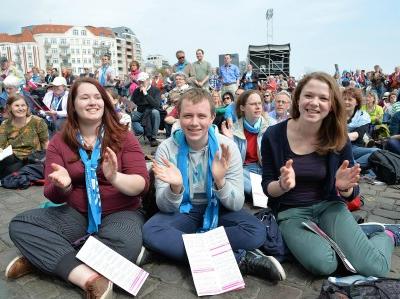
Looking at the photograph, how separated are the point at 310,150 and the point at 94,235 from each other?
6.15 feet

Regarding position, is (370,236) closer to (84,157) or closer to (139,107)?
(84,157)

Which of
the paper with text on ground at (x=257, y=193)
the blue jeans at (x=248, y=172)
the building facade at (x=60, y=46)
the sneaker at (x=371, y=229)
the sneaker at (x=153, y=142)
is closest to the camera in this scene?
the sneaker at (x=371, y=229)

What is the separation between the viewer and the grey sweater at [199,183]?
276cm

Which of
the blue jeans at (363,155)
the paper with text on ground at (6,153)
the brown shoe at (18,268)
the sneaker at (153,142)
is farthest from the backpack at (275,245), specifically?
the sneaker at (153,142)

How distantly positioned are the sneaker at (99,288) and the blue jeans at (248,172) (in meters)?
2.49

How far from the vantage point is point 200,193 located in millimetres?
2979

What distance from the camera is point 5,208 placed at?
4.32 m

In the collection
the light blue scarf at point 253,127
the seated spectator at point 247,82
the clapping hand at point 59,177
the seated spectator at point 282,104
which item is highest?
the seated spectator at point 247,82

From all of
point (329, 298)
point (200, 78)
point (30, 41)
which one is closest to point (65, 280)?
point (329, 298)

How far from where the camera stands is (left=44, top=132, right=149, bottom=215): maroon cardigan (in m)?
2.77

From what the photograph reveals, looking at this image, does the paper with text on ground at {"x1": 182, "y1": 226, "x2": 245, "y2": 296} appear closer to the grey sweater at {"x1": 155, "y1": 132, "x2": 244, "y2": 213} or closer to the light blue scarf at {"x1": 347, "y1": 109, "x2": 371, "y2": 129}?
the grey sweater at {"x1": 155, "y1": 132, "x2": 244, "y2": 213}

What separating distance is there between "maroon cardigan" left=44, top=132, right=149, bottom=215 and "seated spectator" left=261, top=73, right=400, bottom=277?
112 centimetres

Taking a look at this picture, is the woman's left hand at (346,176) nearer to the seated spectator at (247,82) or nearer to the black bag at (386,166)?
the black bag at (386,166)

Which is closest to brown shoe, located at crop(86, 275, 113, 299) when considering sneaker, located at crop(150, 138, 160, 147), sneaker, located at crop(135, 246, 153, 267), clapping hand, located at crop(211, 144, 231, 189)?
sneaker, located at crop(135, 246, 153, 267)
